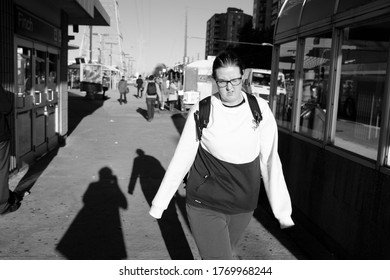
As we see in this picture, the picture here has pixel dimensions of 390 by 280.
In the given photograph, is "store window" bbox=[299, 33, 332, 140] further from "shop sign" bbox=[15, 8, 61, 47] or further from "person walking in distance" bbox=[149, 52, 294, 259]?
"shop sign" bbox=[15, 8, 61, 47]

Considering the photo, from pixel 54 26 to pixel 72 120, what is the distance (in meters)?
6.45

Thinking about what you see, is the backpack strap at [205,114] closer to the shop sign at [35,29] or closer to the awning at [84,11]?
the shop sign at [35,29]

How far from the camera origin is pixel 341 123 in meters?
4.97

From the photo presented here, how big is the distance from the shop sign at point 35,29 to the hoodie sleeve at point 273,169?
5.66 meters

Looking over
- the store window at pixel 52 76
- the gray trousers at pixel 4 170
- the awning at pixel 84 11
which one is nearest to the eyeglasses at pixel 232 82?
the gray trousers at pixel 4 170

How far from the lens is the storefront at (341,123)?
3.94m

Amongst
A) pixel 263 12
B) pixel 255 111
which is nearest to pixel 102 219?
pixel 255 111

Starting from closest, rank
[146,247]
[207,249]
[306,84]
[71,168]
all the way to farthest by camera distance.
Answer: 1. [207,249]
2. [146,247]
3. [306,84]
4. [71,168]

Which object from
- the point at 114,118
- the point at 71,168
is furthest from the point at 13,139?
the point at 114,118

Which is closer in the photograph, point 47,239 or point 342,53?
point 47,239

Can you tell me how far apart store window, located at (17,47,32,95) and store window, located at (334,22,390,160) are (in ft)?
17.1

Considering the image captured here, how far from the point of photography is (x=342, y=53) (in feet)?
16.3

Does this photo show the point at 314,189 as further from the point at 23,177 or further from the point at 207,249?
the point at 23,177

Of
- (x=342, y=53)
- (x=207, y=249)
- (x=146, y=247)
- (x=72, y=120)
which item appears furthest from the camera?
(x=72, y=120)
